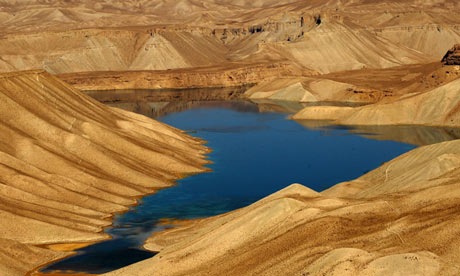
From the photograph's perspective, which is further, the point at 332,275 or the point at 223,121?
the point at 223,121

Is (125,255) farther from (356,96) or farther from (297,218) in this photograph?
(356,96)

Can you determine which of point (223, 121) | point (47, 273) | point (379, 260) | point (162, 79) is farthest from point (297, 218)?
point (162, 79)

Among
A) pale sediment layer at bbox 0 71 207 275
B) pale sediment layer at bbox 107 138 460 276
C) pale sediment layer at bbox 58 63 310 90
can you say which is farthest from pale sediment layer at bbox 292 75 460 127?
pale sediment layer at bbox 107 138 460 276

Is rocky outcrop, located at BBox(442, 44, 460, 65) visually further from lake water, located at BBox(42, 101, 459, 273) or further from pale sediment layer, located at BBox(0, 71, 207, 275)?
pale sediment layer, located at BBox(0, 71, 207, 275)

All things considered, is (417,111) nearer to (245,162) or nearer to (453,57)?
(453,57)

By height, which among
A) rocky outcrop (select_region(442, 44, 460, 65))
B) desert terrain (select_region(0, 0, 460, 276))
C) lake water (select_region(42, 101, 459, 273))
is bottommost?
lake water (select_region(42, 101, 459, 273))

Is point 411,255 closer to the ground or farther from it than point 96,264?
farther from it

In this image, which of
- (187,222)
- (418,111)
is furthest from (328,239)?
(418,111)
